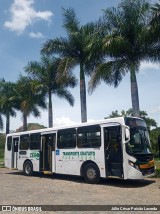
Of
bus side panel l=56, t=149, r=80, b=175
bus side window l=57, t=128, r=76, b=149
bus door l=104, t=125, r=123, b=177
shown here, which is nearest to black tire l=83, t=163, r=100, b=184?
bus side panel l=56, t=149, r=80, b=175

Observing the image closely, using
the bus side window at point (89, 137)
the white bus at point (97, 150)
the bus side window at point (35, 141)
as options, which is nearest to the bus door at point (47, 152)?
the white bus at point (97, 150)

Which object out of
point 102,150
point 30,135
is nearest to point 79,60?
point 30,135

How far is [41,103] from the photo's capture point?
32.2 metres

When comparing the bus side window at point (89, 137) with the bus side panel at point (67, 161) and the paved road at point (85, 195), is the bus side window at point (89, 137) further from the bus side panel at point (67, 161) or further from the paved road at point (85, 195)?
the paved road at point (85, 195)

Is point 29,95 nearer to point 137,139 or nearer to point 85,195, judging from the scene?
point 137,139

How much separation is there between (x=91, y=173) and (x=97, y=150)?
1.20m

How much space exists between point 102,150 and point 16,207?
5673mm

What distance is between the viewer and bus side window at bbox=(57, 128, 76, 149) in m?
15.2

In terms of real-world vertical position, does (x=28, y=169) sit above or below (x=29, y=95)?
below

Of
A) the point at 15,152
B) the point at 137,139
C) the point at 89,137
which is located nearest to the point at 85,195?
the point at 137,139

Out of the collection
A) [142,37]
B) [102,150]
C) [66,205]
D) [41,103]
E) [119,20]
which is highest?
[119,20]

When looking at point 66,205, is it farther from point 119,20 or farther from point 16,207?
point 119,20

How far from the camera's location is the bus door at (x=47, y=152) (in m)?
16.5

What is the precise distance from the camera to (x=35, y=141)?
58.5ft
